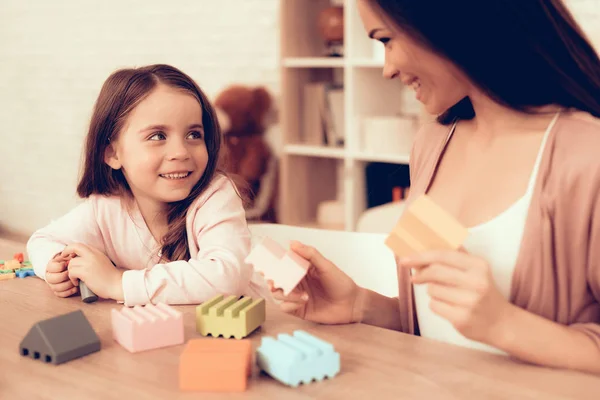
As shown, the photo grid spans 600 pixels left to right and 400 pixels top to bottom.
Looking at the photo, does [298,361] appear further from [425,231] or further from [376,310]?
[376,310]

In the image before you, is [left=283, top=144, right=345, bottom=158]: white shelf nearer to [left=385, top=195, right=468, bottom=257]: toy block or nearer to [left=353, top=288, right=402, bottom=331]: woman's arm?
[left=353, top=288, right=402, bottom=331]: woman's arm

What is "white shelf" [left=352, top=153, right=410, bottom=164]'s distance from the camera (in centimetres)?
282

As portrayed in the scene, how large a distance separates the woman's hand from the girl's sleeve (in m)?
0.51

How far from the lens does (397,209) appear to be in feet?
8.30

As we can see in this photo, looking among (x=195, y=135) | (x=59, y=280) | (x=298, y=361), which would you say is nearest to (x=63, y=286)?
(x=59, y=280)

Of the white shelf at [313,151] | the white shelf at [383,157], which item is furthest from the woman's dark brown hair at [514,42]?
the white shelf at [313,151]

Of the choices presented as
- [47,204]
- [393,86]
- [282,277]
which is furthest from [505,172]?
[47,204]

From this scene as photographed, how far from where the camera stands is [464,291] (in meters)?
0.79

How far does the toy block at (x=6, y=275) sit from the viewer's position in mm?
1246

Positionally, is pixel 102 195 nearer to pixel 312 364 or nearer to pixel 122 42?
pixel 312 364

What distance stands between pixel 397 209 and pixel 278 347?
1775 mm

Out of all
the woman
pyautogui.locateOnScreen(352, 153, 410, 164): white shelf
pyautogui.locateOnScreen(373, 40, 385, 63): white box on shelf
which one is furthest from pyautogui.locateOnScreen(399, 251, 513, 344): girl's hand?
pyautogui.locateOnScreen(373, 40, 385, 63): white box on shelf

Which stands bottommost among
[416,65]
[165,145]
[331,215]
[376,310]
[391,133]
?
[331,215]

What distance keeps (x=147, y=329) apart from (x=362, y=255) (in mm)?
581
